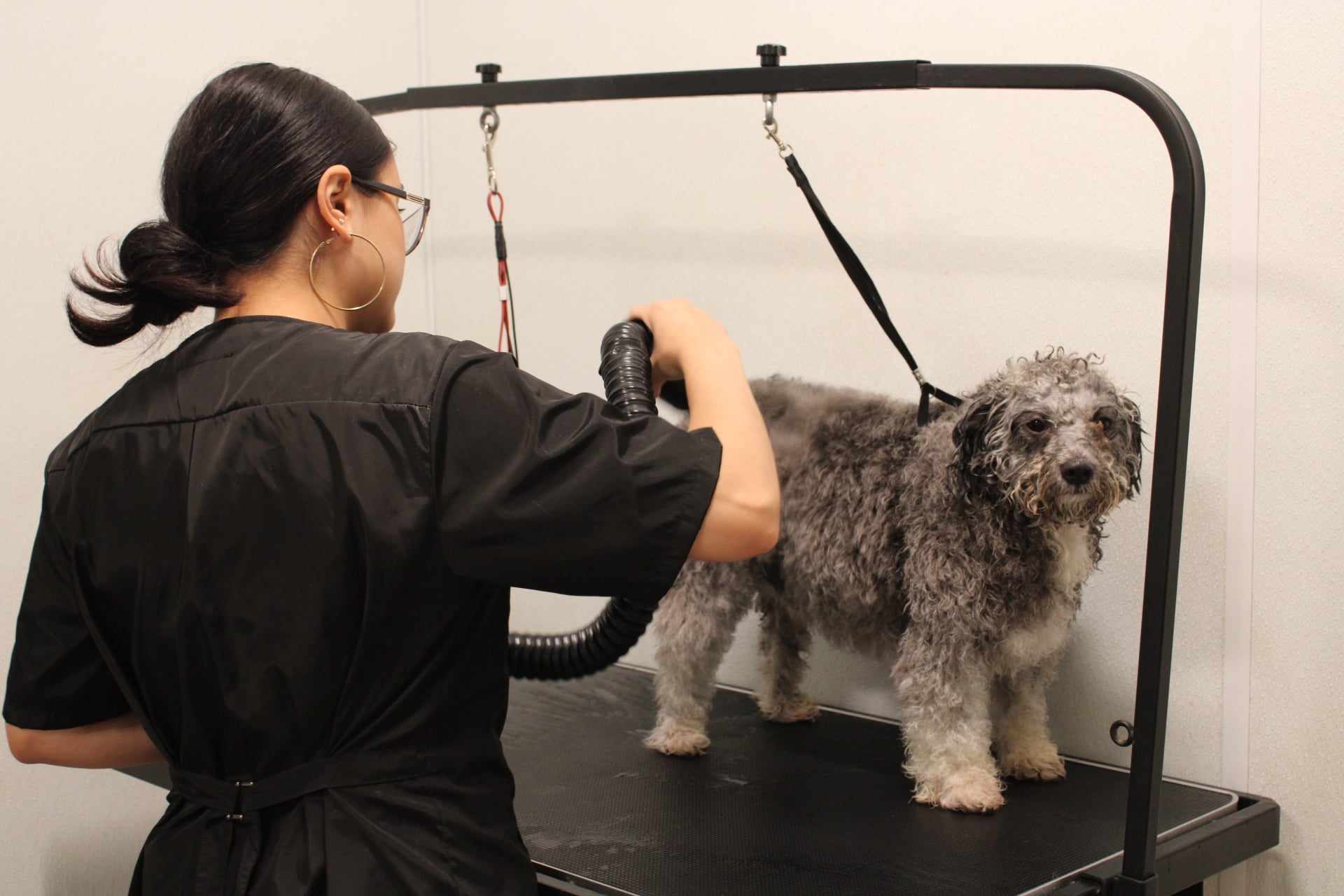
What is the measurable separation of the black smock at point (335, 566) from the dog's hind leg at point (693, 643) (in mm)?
852

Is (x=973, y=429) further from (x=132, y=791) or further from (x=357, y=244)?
(x=132, y=791)

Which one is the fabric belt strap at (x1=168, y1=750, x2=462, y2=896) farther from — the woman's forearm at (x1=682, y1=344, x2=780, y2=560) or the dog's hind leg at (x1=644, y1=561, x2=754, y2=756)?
the dog's hind leg at (x1=644, y1=561, x2=754, y2=756)

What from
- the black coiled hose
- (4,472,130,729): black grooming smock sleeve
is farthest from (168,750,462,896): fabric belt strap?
the black coiled hose

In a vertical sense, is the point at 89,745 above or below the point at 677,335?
below

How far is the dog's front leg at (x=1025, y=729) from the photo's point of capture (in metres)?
1.87

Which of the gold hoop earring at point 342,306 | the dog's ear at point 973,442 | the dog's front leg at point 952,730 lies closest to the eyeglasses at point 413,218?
the gold hoop earring at point 342,306

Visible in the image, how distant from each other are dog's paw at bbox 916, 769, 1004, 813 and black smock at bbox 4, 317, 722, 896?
0.79 m

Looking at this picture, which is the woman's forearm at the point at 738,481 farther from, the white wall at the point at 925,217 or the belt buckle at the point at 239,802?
the white wall at the point at 925,217

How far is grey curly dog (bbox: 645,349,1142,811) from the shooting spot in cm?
164

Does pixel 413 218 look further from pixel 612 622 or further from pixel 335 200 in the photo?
pixel 612 622

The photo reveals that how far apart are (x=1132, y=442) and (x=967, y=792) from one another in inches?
21.0

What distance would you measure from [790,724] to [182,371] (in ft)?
4.64

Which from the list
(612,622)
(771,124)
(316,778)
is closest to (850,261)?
(771,124)

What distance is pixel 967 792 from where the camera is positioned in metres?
1.73
